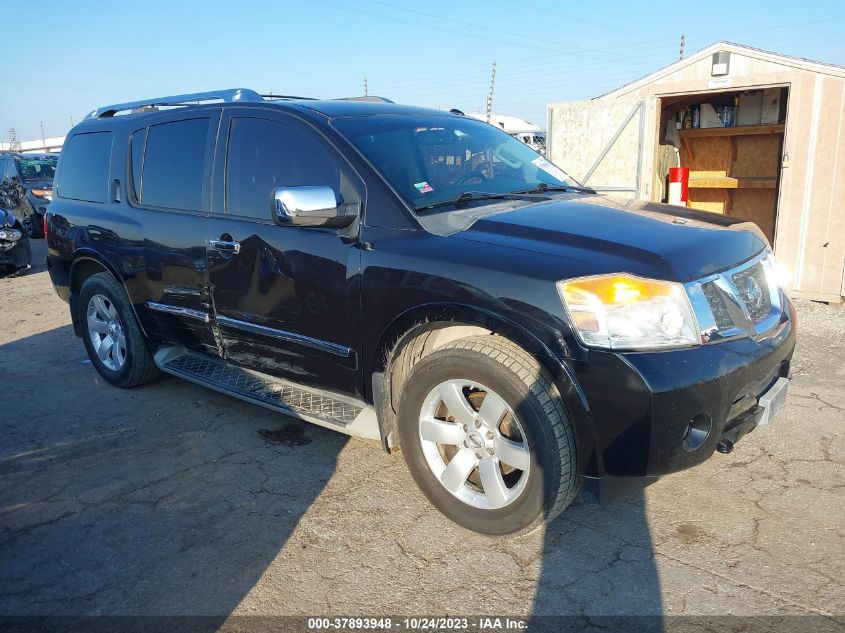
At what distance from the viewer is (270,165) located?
3.69m

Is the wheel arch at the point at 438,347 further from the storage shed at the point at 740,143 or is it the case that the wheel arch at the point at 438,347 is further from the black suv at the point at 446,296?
the storage shed at the point at 740,143

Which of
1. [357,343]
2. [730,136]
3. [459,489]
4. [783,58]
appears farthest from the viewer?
[730,136]

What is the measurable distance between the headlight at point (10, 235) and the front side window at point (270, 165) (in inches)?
326

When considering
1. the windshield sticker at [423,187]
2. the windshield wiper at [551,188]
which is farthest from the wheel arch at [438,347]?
the windshield wiper at [551,188]

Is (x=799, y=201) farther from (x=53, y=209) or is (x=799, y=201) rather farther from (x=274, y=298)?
(x=53, y=209)

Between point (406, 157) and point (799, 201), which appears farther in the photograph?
point (799, 201)

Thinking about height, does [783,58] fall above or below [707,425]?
above

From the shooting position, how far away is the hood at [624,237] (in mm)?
2646

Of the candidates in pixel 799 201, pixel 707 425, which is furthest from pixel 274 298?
pixel 799 201

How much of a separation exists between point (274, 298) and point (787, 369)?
8.57ft

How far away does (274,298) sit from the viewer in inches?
142

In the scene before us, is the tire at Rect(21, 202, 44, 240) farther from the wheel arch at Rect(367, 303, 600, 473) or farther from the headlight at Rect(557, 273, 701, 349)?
the headlight at Rect(557, 273, 701, 349)

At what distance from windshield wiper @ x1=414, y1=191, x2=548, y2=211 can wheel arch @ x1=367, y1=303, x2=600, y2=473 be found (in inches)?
22.7

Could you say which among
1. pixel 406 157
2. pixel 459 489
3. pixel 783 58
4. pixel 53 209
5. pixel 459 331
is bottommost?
pixel 459 489
